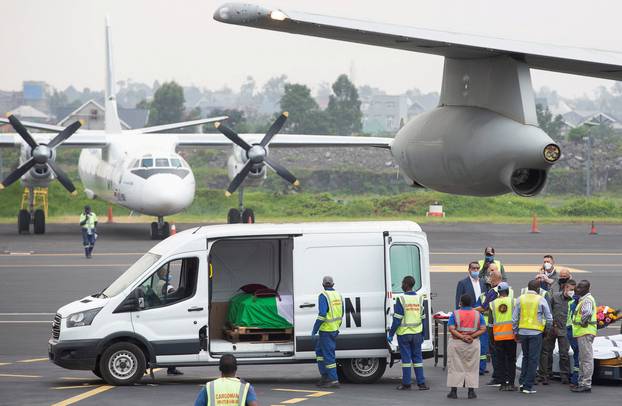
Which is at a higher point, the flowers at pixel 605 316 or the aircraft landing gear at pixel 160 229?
the aircraft landing gear at pixel 160 229

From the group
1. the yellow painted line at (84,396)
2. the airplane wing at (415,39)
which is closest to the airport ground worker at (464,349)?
the yellow painted line at (84,396)

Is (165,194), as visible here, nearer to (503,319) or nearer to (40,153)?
(40,153)

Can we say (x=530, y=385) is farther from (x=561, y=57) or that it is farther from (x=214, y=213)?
(x=214, y=213)

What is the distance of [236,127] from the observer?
96250 millimetres

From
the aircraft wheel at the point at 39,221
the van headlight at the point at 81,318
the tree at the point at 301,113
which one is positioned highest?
the tree at the point at 301,113

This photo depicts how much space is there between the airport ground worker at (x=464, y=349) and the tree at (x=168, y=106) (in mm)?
108897

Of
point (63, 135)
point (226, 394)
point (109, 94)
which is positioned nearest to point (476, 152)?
point (226, 394)

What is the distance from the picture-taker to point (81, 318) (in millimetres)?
15000

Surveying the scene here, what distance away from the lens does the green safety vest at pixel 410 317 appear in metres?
14.7

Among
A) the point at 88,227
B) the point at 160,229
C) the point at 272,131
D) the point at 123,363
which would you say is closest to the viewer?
the point at 123,363

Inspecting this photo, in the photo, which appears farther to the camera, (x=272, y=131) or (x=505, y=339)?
(x=272, y=131)

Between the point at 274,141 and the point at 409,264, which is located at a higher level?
the point at 274,141

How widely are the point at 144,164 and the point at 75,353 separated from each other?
23164 mm

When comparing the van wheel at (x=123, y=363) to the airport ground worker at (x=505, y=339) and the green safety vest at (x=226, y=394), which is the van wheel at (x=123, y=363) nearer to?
the airport ground worker at (x=505, y=339)
